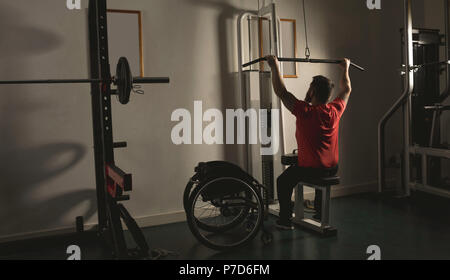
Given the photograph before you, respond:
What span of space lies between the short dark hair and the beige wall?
3.51 feet

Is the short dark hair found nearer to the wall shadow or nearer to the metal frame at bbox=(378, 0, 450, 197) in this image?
the metal frame at bbox=(378, 0, 450, 197)

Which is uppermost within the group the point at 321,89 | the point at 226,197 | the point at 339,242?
the point at 321,89

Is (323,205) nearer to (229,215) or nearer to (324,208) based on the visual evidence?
(324,208)

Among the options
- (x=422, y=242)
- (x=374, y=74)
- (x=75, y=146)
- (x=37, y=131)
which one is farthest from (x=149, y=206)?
(x=374, y=74)

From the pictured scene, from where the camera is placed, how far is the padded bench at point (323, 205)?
124 inches

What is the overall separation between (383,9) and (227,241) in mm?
3345

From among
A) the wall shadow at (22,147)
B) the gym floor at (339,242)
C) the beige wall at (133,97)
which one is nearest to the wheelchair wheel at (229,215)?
the gym floor at (339,242)

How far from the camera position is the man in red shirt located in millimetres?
2980

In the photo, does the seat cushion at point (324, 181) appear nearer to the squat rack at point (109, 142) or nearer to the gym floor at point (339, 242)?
the gym floor at point (339, 242)

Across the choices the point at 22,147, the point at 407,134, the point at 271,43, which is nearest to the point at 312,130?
the point at 271,43

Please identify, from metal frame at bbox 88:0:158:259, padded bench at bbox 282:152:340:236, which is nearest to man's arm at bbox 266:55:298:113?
padded bench at bbox 282:152:340:236

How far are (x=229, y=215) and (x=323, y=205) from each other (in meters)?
0.75

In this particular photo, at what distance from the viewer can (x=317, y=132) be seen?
3.02 m

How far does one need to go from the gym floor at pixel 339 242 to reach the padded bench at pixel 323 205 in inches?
3.0
